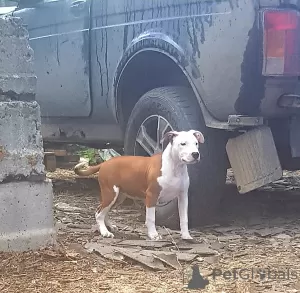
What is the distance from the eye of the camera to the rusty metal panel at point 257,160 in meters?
4.29

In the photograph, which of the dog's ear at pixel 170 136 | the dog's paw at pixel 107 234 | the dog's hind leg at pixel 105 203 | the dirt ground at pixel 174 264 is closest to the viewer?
the dirt ground at pixel 174 264

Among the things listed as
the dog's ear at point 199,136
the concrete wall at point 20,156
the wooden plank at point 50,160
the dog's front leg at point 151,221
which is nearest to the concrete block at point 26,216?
the concrete wall at point 20,156

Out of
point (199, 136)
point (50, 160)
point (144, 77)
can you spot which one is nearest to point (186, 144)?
point (199, 136)

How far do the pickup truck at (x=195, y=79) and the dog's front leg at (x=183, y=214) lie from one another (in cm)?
17

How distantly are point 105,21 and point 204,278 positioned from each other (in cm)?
240

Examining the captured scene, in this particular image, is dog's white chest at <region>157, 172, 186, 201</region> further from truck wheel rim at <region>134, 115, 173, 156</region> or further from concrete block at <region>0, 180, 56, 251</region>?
concrete block at <region>0, 180, 56, 251</region>

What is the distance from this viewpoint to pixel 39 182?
158 inches

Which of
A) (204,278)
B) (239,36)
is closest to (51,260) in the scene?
(204,278)

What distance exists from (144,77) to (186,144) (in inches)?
38.8

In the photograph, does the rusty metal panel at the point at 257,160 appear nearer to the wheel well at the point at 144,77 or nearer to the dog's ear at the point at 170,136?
the dog's ear at the point at 170,136

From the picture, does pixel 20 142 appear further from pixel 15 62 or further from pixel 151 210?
pixel 151 210

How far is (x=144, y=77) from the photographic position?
5156 millimetres

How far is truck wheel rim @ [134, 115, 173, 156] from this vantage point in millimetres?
4828

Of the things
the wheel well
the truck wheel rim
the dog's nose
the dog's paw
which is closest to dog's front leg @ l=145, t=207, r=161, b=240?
the dog's paw
